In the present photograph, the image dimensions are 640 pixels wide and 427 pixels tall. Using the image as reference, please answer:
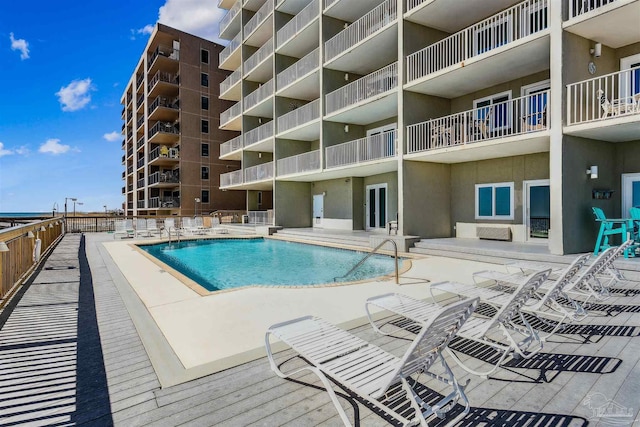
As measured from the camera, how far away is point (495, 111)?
11602 millimetres

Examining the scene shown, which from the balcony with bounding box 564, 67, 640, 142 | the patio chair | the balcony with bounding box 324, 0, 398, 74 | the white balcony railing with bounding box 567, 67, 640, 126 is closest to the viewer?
the patio chair

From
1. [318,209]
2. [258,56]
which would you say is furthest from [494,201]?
[258,56]

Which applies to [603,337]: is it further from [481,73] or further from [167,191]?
[167,191]

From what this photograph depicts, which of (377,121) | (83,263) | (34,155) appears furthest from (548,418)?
(34,155)

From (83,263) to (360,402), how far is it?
30.2 feet

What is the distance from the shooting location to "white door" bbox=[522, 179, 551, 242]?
10.6m

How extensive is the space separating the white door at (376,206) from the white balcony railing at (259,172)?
655 cm

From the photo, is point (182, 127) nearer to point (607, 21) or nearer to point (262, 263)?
point (262, 263)

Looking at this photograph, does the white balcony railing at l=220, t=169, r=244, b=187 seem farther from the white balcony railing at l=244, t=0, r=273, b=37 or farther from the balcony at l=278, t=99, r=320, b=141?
the white balcony railing at l=244, t=0, r=273, b=37

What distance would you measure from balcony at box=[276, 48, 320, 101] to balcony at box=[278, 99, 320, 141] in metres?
1.23

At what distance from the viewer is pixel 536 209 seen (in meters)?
10.9

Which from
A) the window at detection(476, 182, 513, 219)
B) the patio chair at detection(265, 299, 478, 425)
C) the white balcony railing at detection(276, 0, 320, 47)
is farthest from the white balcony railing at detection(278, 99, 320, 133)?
the patio chair at detection(265, 299, 478, 425)

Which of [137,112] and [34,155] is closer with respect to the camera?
[137,112]

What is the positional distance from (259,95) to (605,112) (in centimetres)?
1795
